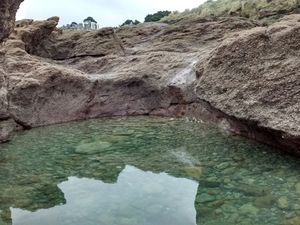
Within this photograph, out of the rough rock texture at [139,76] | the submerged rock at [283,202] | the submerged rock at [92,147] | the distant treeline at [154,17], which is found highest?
the distant treeline at [154,17]

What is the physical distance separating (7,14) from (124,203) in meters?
5.29

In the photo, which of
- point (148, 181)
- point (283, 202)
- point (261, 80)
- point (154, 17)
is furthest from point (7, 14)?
point (154, 17)

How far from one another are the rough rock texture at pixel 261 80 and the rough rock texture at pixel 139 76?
0.02m

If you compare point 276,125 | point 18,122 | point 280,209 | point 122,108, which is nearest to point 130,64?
point 122,108

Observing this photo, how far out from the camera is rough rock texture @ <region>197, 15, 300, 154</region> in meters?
7.43

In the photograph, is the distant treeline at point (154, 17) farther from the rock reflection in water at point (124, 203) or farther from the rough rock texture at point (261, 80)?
the rock reflection in water at point (124, 203)

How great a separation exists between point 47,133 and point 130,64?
5249mm

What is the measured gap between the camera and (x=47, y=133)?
38.7ft

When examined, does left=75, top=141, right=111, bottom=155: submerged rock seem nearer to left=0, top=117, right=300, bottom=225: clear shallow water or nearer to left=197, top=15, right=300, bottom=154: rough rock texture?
left=0, top=117, right=300, bottom=225: clear shallow water

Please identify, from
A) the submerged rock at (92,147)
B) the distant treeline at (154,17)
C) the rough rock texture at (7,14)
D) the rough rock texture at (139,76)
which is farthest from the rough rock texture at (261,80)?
the distant treeline at (154,17)

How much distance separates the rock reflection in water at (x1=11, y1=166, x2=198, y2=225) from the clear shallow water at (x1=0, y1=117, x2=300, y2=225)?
14 mm

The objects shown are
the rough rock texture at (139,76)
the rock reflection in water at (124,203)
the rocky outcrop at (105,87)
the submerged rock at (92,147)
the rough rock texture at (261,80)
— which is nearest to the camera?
the rock reflection in water at (124,203)

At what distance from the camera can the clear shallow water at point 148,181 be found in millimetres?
5766

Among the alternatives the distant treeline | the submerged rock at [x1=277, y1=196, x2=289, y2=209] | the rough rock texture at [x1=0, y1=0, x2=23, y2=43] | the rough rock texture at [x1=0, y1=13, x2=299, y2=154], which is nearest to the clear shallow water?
the submerged rock at [x1=277, y1=196, x2=289, y2=209]
